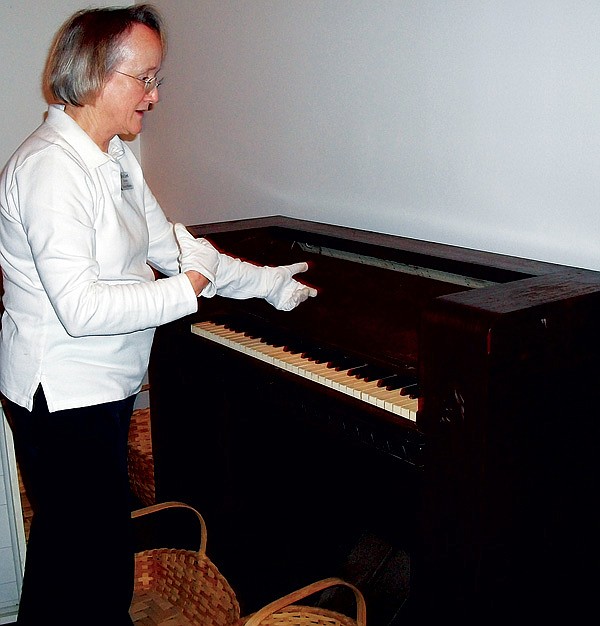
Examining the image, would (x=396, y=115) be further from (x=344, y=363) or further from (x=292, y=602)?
(x=292, y=602)

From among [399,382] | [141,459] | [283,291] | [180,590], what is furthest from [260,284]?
[141,459]

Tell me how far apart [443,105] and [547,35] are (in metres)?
0.31

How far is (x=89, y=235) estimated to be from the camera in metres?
1.46

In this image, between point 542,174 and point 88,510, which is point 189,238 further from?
point 542,174

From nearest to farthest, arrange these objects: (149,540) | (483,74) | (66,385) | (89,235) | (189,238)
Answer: (89,235)
(66,385)
(189,238)
(483,74)
(149,540)

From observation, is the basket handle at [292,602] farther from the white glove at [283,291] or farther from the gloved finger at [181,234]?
the gloved finger at [181,234]

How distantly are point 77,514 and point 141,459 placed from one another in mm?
1058

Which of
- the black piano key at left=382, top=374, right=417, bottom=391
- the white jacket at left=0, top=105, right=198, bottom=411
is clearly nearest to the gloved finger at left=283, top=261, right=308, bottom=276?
the white jacket at left=0, top=105, right=198, bottom=411

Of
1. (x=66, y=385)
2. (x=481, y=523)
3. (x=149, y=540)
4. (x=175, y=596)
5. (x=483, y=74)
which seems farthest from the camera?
(x=149, y=540)

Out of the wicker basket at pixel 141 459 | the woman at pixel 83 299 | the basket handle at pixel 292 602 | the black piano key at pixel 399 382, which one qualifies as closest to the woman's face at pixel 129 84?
the woman at pixel 83 299

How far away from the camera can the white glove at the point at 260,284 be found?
1.90 meters

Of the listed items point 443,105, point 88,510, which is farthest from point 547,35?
point 88,510

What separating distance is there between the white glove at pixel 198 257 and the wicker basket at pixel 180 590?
2.28 ft

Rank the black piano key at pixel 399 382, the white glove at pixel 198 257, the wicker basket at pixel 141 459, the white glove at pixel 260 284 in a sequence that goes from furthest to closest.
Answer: the wicker basket at pixel 141 459, the white glove at pixel 260 284, the white glove at pixel 198 257, the black piano key at pixel 399 382
